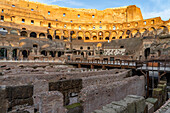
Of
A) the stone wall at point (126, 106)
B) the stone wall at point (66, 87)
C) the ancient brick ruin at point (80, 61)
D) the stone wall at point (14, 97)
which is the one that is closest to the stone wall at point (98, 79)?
the ancient brick ruin at point (80, 61)

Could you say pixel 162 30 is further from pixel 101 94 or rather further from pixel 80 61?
pixel 101 94

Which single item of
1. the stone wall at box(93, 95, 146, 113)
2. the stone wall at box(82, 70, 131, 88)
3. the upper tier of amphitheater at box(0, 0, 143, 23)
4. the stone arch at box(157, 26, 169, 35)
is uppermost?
the upper tier of amphitheater at box(0, 0, 143, 23)

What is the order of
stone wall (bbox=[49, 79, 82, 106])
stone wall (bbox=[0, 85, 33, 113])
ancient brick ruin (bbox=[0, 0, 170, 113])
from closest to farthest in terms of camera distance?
stone wall (bbox=[0, 85, 33, 113])
ancient brick ruin (bbox=[0, 0, 170, 113])
stone wall (bbox=[49, 79, 82, 106])

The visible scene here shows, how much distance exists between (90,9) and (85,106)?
2573 inches

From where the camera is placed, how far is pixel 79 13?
60.5 meters

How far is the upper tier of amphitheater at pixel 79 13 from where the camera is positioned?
5347 cm

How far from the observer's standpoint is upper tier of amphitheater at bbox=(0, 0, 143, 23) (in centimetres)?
5347

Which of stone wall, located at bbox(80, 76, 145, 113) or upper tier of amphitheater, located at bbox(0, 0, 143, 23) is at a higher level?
upper tier of amphitheater, located at bbox(0, 0, 143, 23)

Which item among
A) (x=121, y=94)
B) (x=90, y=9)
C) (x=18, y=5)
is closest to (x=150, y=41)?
(x=121, y=94)

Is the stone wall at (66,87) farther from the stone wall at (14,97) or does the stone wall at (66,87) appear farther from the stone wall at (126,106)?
the stone wall at (126,106)

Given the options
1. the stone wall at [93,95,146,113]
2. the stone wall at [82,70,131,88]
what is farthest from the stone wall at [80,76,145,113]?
the stone wall at [82,70,131,88]

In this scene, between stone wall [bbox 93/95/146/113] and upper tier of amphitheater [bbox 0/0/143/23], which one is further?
upper tier of amphitheater [bbox 0/0/143/23]

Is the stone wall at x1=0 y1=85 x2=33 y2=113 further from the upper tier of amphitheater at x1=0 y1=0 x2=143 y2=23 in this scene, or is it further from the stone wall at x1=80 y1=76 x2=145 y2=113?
the upper tier of amphitheater at x1=0 y1=0 x2=143 y2=23

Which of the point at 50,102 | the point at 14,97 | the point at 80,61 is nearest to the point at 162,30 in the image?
the point at 80,61
